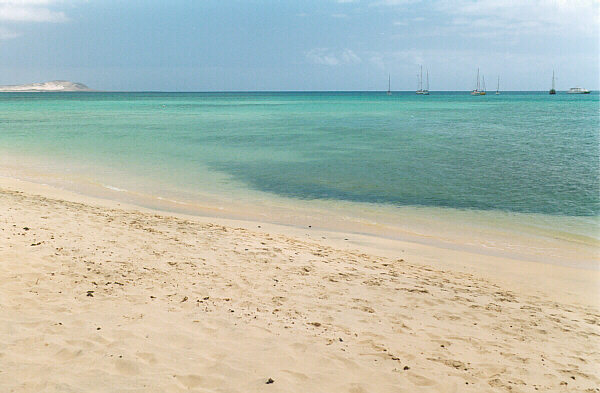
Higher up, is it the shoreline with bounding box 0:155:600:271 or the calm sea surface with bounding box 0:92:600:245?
the calm sea surface with bounding box 0:92:600:245

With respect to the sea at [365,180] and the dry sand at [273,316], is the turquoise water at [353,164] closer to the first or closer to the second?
the sea at [365,180]

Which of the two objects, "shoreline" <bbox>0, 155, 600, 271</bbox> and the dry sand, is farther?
"shoreline" <bbox>0, 155, 600, 271</bbox>

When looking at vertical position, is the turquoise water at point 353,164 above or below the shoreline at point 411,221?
above

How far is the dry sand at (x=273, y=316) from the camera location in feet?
14.8

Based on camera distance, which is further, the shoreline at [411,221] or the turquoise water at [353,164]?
the turquoise water at [353,164]

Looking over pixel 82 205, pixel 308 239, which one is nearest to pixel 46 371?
pixel 308 239

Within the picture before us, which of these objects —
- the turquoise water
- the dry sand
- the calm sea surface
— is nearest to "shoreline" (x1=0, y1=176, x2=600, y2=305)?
the dry sand

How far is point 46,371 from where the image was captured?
4.30 meters

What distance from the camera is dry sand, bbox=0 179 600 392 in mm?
4512

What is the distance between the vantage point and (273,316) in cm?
585

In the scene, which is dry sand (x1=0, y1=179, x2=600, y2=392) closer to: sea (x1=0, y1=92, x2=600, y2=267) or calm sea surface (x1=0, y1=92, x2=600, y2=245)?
sea (x1=0, y1=92, x2=600, y2=267)

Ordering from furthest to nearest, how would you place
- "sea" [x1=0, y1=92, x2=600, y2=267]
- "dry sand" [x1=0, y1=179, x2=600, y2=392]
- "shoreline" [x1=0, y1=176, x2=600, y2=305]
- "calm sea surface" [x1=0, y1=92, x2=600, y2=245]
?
1. "calm sea surface" [x1=0, y1=92, x2=600, y2=245]
2. "sea" [x1=0, y1=92, x2=600, y2=267]
3. "shoreline" [x1=0, y1=176, x2=600, y2=305]
4. "dry sand" [x1=0, y1=179, x2=600, y2=392]

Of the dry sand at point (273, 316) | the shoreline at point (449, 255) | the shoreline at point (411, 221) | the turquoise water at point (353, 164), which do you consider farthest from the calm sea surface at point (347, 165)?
the dry sand at point (273, 316)

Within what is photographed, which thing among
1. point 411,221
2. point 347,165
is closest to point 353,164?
point 347,165
